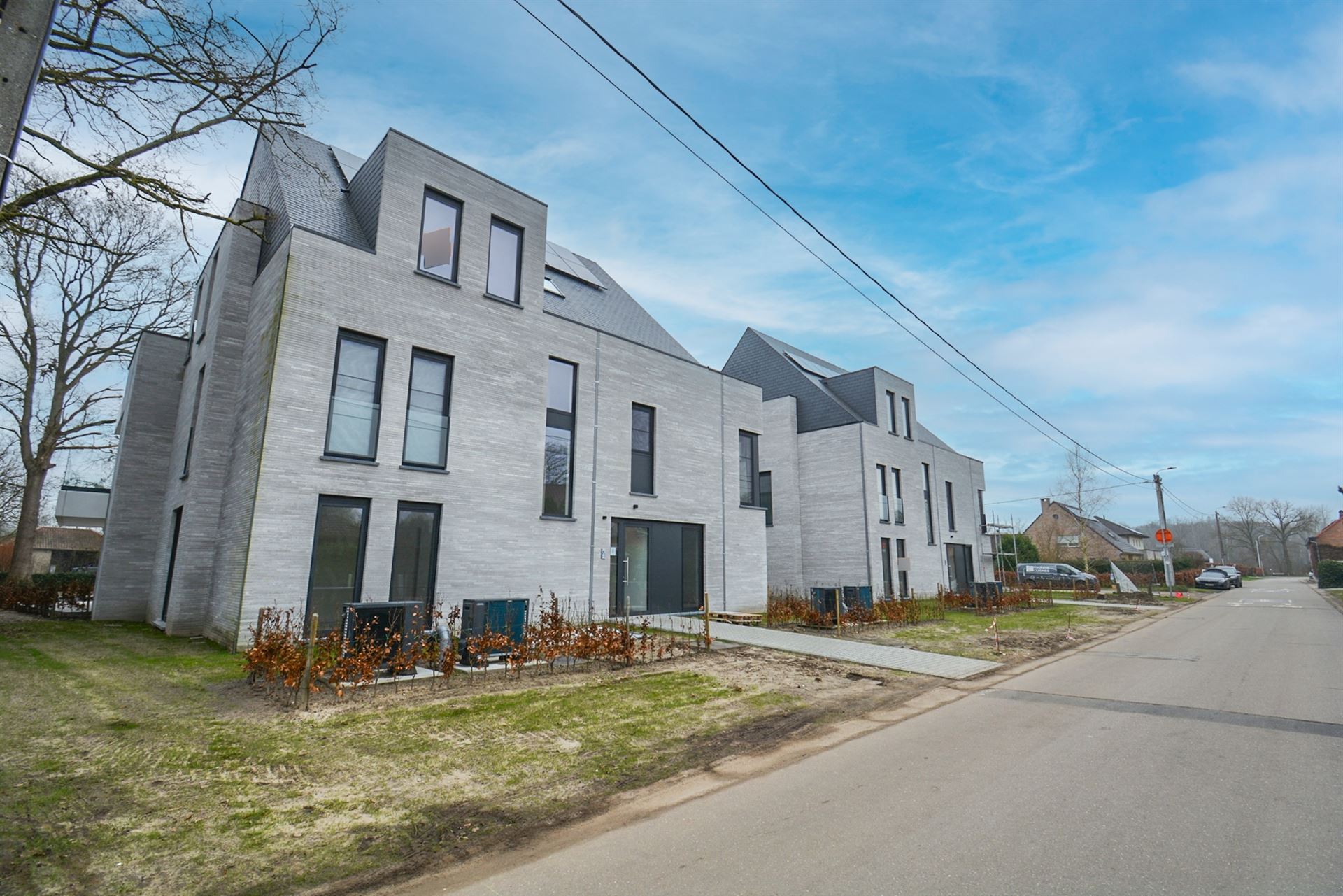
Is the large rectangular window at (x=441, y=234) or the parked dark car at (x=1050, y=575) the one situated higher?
the large rectangular window at (x=441, y=234)

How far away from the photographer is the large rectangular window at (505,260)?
44.4 ft

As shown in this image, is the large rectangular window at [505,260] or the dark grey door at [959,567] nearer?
the large rectangular window at [505,260]

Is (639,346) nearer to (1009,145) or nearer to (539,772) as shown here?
(1009,145)

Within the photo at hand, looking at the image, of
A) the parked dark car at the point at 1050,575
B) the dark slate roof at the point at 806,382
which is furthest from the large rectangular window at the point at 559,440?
the parked dark car at the point at 1050,575

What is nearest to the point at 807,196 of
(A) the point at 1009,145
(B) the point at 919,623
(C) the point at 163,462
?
(A) the point at 1009,145

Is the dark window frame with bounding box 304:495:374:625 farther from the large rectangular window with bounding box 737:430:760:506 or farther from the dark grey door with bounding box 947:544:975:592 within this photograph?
the dark grey door with bounding box 947:544:975:592

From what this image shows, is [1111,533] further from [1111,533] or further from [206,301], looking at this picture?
[206,301]

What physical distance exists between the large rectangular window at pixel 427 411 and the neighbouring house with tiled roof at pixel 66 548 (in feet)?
98.8

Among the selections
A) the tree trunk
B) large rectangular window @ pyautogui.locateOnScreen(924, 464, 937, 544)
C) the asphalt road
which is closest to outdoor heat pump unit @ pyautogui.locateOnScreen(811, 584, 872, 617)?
the asphalt road

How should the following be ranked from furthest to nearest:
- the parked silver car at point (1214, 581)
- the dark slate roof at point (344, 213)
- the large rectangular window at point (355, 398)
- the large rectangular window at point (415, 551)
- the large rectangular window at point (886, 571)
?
the parked silver car at point (1214, 581)
the large rectangular window at point (886, 571)
the dark slate roof at point (344, 213)
the large rectangular window at point (415, 551)
the large rectangular window at point (355, 398)

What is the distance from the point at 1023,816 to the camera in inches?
154

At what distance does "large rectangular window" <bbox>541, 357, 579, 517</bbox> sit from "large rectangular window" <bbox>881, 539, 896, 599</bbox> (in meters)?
13.8

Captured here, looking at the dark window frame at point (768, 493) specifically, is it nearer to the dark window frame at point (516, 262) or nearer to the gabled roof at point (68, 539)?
the dark window frame at point (516, 262)

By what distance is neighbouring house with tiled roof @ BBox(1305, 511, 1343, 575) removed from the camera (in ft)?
163
